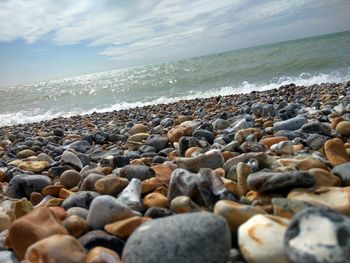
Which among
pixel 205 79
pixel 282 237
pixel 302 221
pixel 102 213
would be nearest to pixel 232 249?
pixel 282 237

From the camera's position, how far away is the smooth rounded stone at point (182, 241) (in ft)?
3.97

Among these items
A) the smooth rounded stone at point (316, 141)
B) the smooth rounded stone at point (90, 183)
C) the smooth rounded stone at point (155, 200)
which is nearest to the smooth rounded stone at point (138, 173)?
the smooth rounded stone at point (90, 183)

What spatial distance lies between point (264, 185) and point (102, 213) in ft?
2.64

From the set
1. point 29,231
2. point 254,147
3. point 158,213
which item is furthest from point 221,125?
point 29,231

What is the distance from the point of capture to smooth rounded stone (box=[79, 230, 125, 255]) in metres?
1.57

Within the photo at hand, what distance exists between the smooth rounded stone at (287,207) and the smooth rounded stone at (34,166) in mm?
2425

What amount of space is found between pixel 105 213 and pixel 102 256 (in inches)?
14.6

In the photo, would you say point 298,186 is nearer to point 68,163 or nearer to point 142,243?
point 142,243

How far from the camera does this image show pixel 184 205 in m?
1.76

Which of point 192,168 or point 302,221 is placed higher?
point 302,221

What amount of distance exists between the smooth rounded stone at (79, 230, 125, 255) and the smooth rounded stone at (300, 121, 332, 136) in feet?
7.57

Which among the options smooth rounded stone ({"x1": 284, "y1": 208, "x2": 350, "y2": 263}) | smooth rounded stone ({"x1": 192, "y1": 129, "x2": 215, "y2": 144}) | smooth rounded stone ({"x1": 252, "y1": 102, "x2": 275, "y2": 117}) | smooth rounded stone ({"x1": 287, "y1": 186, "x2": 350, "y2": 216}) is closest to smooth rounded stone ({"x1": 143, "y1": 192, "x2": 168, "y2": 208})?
smooth rounded stone ({"x1": 287, "y1": 186, "x2": 350, "y2": 216})

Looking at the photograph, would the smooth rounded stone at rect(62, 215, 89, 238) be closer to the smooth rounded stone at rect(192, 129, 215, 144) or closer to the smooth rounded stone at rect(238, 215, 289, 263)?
the smooth rounded stone at rect(238, 215, 289, 263)

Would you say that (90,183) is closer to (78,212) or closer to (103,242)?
(78,212)
